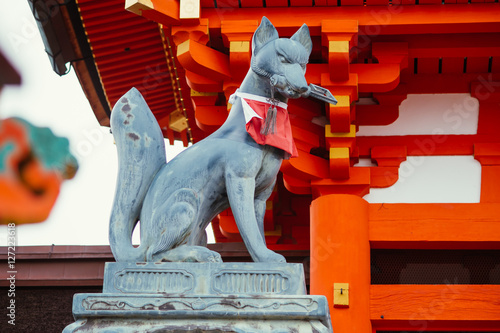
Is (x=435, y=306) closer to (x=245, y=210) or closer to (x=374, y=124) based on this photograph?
(x=374, y=124)

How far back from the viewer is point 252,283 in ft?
14.3

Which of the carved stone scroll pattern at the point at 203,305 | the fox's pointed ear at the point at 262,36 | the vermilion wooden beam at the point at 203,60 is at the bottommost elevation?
the carved stone scroll pattern at the point at 203,305

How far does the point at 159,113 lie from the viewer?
9773mm

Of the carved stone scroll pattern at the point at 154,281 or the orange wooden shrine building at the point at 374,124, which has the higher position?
the orange wooden shrine building at the point at 374,124

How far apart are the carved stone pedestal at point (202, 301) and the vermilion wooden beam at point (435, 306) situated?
273 centimetres

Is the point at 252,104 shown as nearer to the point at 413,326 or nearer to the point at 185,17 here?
the point at 185,17

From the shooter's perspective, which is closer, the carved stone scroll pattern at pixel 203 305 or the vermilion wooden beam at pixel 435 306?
the carved stone scroll pattern at pixel 203 305

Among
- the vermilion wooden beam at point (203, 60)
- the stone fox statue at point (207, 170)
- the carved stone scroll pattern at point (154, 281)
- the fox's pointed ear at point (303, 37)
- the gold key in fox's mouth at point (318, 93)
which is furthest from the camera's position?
the vermilion wooden beam at point (203, 60)

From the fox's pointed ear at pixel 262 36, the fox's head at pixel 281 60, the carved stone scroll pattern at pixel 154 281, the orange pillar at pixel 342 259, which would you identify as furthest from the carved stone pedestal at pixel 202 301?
the orange pillar at pixel 342 259

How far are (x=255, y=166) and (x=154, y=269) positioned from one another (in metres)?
0.68

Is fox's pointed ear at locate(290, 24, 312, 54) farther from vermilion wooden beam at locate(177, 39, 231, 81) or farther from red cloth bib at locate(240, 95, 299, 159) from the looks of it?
vermilion wooden beam at locate(177, 39, 231, 81)

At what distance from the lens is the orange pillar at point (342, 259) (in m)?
6.82

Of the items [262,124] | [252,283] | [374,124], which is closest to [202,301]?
[252,283]

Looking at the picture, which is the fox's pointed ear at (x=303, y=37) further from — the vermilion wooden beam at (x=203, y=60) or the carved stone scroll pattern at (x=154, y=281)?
the vermilion wooden beam at (x=203, y=60)
